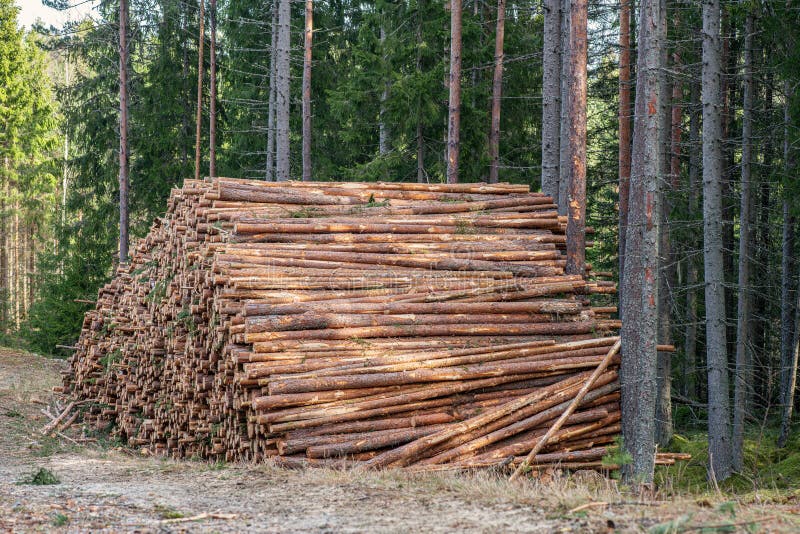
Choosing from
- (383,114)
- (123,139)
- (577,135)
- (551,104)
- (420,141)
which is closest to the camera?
(577,135)

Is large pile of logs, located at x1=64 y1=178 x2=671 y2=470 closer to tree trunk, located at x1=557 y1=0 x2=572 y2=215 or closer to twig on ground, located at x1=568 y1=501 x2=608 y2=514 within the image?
tree trunk, located at x1=557 y1=0 x2=572 y2=215

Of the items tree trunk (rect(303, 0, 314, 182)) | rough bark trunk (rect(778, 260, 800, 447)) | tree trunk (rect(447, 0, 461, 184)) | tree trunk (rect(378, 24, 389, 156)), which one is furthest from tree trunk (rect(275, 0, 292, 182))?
rough bark trunk (rect(778, 260, 800, 447))

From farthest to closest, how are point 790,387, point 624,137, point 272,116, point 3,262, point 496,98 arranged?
point 3,262, point 272,116, point 496,98, point 624,137, point 790,387

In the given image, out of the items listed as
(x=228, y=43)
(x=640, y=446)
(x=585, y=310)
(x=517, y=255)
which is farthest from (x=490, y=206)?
(x=228, y=43)

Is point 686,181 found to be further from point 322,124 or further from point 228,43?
point 228,43

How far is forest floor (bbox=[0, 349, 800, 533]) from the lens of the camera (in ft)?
18.2

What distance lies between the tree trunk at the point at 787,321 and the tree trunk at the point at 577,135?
4.33 meters

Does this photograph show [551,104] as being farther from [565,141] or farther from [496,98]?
[496,98]

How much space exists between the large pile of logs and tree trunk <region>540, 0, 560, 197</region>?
5.93ft

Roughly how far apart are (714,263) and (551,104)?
198 inches

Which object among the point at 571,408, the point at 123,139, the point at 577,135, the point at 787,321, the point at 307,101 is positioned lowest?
the point at 571,408

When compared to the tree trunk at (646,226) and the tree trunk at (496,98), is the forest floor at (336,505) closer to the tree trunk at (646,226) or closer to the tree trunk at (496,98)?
the tree trunk at (646,226)

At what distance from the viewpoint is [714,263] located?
12.6m

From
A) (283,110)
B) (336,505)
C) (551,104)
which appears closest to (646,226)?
(336,505)
